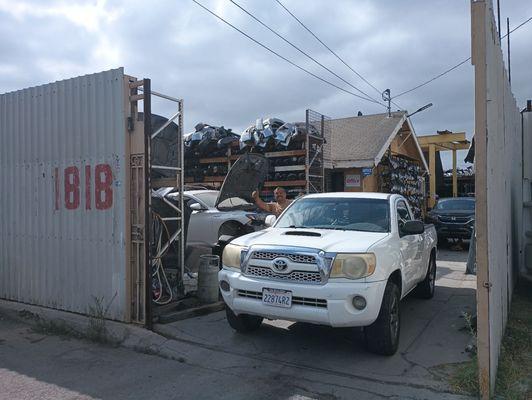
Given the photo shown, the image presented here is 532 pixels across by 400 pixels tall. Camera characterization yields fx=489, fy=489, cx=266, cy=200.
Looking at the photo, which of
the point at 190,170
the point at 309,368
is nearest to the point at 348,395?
the point at 309,368

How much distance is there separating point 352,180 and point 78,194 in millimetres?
11481

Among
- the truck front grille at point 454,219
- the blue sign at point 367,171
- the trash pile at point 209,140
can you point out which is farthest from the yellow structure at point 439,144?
the trash pile at point 209,140

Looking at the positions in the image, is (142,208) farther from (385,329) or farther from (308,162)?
(308,162)

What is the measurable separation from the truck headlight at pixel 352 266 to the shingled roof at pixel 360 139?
948 cm

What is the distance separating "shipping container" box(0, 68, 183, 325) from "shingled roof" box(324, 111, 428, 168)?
8537mm

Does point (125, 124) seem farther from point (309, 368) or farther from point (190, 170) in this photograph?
point (190, 170)

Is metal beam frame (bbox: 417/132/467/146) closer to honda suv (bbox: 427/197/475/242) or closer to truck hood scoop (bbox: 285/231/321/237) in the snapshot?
honda suv (bbox: 427/197/475/242)

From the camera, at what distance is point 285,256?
16.9 ft

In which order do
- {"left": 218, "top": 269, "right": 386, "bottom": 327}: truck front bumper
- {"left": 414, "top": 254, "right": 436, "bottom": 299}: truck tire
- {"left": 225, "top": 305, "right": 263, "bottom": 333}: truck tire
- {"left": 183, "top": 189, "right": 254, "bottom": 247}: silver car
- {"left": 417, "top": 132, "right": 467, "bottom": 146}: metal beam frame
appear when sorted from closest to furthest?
{"left": 218, "top": 269, "right": 386, "bottom": 327}: truck front bumper, {"left": 225, "top": 305, "right": 263, "bottom": 333}: truck tire, {"left": 414, "top": 254, "right": 436, "bottom": 299}: truck tire, {"left": 183, "top": 189, "right": 254, "bottom": 247}: silver car, {"left": 417, "top": 132, "right": 467, "bottom": 146}: metal beam frame

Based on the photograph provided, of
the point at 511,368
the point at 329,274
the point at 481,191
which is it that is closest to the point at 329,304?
the point at 329,274

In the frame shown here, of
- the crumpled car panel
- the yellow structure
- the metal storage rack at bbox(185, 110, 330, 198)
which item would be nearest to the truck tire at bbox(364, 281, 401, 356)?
the crumpled car panel

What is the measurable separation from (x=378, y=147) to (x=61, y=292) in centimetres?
1236

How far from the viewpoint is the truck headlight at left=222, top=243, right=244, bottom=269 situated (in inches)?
219

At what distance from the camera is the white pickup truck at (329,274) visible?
16.1ft
